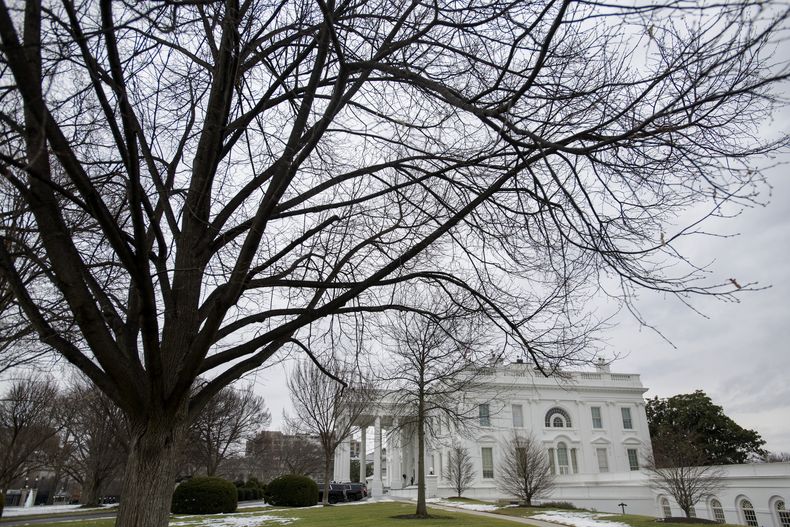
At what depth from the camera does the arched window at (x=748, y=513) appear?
941 inches

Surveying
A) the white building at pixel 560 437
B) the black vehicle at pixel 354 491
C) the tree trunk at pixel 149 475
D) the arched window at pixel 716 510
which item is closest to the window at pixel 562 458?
the white building at pixel 560 437

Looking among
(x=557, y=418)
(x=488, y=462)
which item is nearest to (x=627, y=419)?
(x=557, y=418)

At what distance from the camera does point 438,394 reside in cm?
1969

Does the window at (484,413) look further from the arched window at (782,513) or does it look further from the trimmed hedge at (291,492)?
the arched window at (782,513)

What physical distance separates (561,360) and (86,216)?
6.51m

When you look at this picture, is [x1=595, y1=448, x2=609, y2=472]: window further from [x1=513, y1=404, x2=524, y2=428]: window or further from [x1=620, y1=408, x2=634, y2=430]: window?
[x1=513, y1=404, x2=524, y2=428]: window

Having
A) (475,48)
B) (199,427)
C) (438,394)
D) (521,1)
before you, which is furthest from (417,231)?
(199,427)

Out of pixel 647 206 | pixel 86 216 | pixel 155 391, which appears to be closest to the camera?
pixel 155 391

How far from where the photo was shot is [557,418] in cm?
4869

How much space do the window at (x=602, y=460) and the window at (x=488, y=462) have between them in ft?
35.1

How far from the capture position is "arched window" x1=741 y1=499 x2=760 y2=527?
78.4 feet

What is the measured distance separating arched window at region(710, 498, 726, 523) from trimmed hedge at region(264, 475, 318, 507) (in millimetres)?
21153

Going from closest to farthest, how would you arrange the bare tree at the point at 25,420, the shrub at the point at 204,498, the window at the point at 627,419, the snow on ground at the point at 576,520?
the snow on ground at the point at 576,520 → the shrub at the point at 204,498 → the bare tree at the point at 25,420 → the window at the point at 627,419

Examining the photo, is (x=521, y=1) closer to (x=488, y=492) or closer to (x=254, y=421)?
(x=254, y=421)
